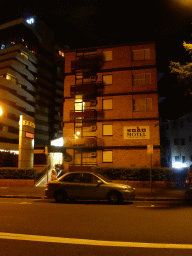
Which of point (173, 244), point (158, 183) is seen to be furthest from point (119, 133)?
point (173, 244)

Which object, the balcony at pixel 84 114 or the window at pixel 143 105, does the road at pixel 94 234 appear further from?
the balcony at pixel 84 114

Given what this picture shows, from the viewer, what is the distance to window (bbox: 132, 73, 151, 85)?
2695 centimetres

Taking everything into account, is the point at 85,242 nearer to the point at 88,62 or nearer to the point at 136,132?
the point at 136,132

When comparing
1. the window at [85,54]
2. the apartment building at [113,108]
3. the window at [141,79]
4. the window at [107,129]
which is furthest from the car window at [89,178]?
the window at [85,54]

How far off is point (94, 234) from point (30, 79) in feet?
182

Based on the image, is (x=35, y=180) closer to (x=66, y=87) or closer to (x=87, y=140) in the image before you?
(x=87, y=140)

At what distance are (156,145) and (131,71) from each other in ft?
28.3

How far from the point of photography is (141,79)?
88.8ft

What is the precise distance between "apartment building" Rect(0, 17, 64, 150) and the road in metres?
40.9

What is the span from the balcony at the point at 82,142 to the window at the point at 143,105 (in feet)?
18.8

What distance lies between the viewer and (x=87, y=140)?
2677 centimetres

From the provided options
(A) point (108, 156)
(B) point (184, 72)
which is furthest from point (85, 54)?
(B) point (184, 72)

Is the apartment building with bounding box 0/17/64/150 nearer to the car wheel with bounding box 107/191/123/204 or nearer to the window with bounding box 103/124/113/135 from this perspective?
the window with bounding box 103/124/113/135

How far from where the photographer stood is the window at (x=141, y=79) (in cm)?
2695
